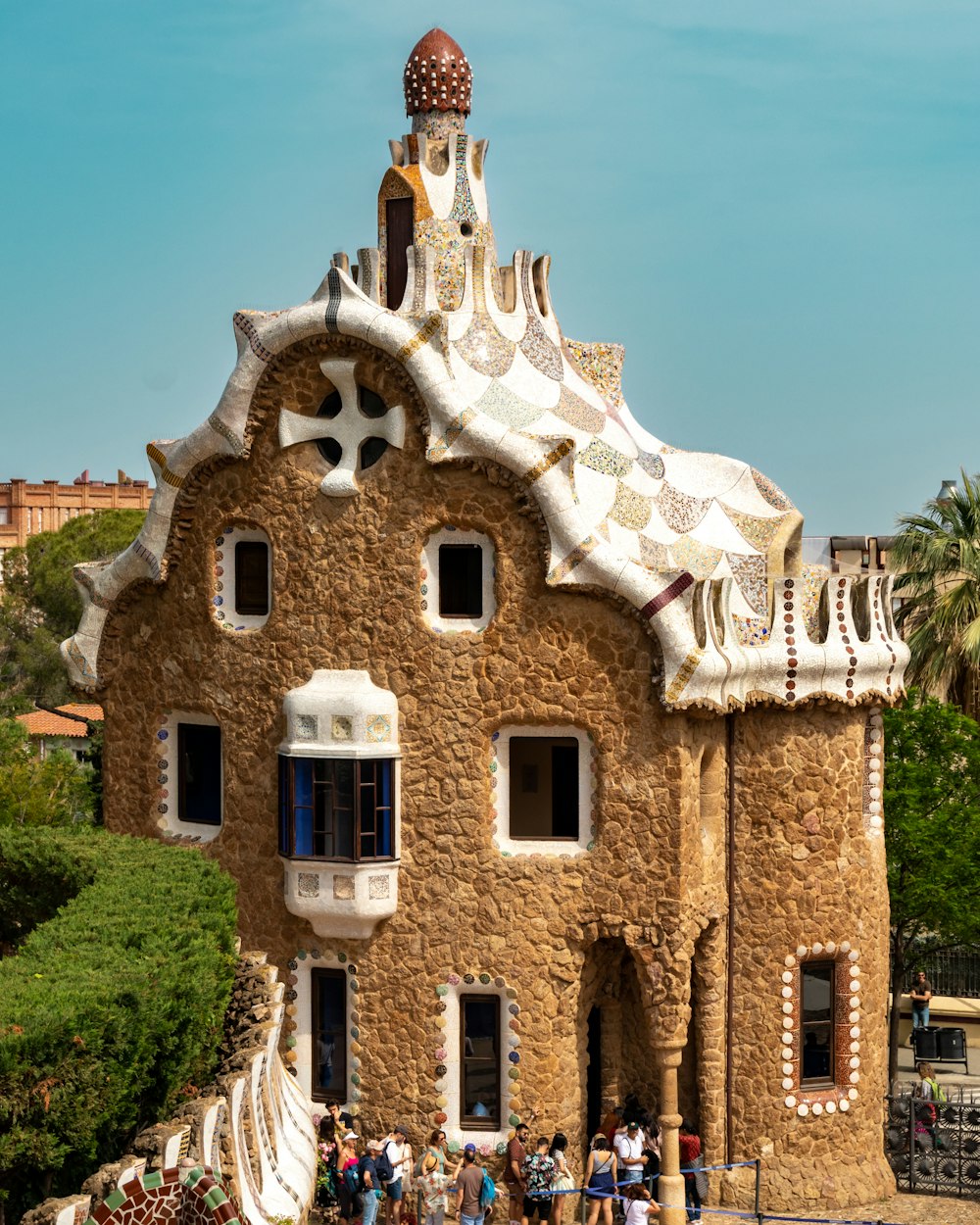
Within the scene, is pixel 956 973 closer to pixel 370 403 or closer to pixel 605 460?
pixel 605 460

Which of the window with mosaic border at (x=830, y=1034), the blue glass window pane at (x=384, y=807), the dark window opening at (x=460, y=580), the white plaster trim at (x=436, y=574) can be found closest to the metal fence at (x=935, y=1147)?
the window with mosaic border at (x=830, y=1034)

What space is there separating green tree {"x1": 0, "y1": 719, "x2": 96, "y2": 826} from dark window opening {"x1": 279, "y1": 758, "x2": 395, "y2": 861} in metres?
11.6

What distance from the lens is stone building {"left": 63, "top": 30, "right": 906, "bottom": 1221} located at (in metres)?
19.8

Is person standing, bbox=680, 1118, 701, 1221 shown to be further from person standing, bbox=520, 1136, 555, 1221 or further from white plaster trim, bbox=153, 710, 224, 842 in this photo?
white plaster trim, bbox=153, 710, 224, 842

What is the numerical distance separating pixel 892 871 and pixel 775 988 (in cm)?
542

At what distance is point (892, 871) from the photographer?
2584 centimetres

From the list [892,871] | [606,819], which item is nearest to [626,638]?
[606,819]

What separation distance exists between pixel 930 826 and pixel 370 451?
997 centimetres

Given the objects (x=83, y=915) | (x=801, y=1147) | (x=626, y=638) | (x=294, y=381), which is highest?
(x=294, y=381)

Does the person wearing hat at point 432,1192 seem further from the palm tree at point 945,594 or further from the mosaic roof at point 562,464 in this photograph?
the palm tree at point 945,594

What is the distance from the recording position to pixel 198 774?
2205cm

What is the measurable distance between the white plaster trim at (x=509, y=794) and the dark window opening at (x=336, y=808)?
1155mm

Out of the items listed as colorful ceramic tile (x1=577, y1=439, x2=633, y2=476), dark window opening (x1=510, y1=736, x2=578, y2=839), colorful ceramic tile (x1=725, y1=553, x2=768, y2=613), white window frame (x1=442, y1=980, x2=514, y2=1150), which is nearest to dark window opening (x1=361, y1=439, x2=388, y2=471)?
colorful ceramic tile (x1=577, y1=439, x2=633, y2=476)

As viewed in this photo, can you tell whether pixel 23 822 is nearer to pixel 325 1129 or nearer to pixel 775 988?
pixel 325 1129
